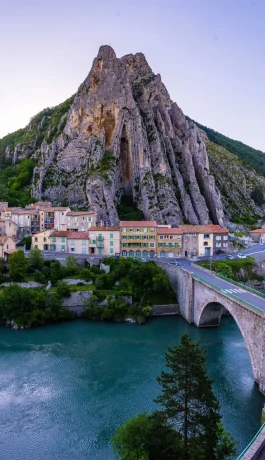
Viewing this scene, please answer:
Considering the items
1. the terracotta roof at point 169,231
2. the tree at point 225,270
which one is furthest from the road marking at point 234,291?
the terracotta roof at point 169,231

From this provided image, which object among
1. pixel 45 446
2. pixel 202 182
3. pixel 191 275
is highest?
pixel 202 182

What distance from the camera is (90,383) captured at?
2545 centimetres

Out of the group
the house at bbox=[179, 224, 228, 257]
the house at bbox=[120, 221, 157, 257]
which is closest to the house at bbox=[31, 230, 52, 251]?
the house at bbox=[120, 221, 157, 257]

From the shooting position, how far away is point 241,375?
84.1 feet

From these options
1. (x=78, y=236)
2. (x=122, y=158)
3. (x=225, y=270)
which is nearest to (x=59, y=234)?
(x=78, y=236)

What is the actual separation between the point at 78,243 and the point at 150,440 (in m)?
37.7

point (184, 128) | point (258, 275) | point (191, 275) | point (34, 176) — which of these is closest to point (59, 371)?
point (191, 275)

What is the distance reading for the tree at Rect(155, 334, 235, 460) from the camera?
48.0ft

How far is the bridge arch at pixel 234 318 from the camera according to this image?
2331 cm

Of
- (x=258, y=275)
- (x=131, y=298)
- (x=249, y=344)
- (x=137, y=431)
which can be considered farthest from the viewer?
(x=258, y=275)

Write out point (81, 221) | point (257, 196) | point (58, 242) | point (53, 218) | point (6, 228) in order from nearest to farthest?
point (58, 242)
point (6, 228)
point (81, 221)
point (53, 218)
point (257, 196)

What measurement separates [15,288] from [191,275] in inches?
693

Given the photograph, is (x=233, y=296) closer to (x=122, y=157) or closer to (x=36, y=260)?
(x=36, y=260)

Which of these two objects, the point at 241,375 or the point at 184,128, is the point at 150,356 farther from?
the point at 184,128
